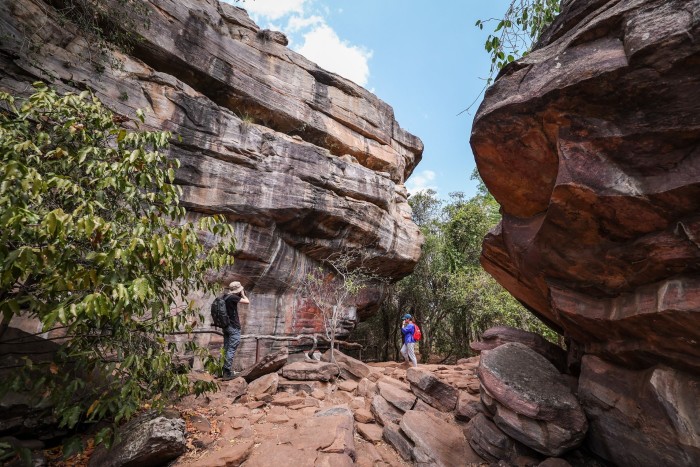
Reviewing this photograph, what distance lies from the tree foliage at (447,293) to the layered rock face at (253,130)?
2.88 m

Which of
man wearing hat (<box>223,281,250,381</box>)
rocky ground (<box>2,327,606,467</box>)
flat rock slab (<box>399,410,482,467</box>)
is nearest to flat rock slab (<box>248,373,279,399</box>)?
rocky ground (<box>2,327,606,467</box>)

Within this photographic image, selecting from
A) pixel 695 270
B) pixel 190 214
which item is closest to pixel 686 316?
pixel 695 270

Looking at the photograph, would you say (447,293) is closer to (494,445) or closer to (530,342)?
(530,342)

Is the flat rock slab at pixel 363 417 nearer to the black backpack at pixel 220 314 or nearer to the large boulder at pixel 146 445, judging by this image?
the large boulder at pixel 146 445

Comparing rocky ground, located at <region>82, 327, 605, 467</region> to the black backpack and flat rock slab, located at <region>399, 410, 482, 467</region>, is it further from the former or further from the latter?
the black backpack

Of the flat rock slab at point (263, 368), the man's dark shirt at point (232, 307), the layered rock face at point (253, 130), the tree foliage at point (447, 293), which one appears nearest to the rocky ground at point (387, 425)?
the flat rock slab at point (263, 368)

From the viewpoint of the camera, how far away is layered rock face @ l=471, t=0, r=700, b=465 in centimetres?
323

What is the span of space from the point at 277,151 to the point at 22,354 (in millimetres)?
10688

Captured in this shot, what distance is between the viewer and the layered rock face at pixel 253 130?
991 centimetres

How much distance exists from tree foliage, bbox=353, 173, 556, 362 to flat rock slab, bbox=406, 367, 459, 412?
10.7 m

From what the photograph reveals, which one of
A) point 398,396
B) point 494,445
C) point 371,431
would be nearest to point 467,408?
point 494,445

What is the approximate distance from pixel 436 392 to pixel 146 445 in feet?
17.3

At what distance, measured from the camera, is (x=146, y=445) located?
4.02 meters

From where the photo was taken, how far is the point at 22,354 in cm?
435
